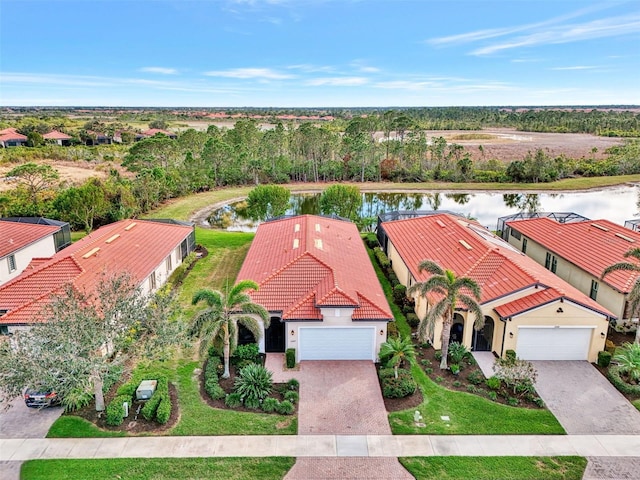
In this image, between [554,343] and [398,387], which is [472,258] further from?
[398,387]

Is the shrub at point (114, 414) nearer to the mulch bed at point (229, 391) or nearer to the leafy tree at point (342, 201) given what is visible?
the mulch bed at point (229, 391)

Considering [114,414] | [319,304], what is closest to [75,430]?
[114,414]

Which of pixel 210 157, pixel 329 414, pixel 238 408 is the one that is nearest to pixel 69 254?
pixel 238 408

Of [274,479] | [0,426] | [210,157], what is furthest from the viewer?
[210,157]

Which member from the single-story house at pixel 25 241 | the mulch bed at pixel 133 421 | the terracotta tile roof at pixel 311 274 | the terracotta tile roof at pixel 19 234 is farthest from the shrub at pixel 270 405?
the terracotta tile roof at pixel 19 234

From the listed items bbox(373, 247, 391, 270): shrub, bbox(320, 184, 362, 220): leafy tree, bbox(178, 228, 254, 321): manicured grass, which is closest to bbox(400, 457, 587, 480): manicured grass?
bbox(178, 228, 254, 321): manicured grass

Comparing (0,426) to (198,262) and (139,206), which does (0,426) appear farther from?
(139,206)
